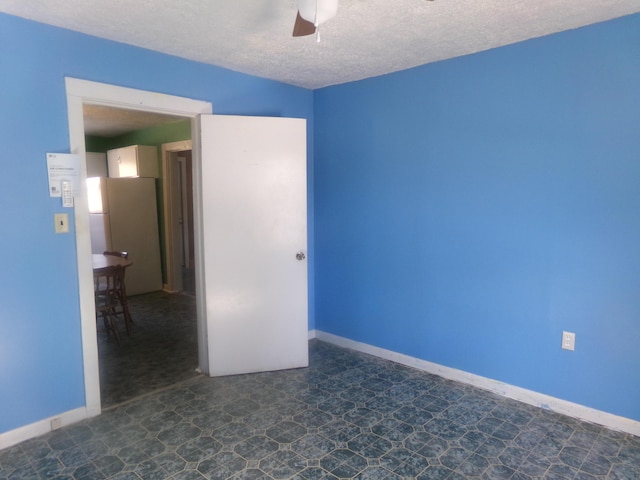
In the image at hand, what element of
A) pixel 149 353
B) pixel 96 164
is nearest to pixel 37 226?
pixel 149 353

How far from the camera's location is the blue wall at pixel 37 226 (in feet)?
7.09

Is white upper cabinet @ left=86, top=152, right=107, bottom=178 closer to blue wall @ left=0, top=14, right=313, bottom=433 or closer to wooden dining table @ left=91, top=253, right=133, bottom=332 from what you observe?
wooden dining table @ left=91, top=253, right=133, bottom=332

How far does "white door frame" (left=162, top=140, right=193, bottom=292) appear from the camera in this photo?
5.43m

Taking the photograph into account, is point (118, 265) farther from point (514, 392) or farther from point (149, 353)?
point (514, 392)

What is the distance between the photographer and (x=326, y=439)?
2295 mm

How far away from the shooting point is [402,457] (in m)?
2.14

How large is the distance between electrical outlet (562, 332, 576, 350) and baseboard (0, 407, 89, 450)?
3015mm

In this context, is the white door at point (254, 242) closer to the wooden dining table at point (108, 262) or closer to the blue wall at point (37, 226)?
the blue wall at point (37, 226)

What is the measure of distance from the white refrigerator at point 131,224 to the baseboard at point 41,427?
127 inches

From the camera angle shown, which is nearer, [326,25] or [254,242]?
[326,25]

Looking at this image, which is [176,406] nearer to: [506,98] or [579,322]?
[579,322]

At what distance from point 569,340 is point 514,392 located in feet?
1.73

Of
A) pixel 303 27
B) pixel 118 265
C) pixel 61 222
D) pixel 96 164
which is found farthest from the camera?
pixel 96 164

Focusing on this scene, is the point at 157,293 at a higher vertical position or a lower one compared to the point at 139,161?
lower
